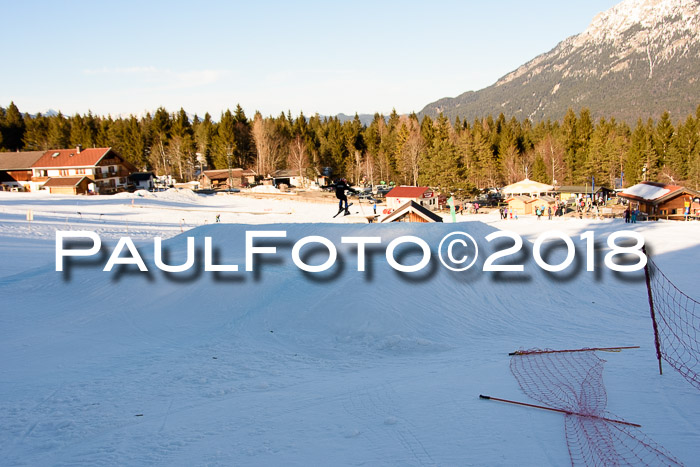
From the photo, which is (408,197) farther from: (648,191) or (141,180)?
(141,180)

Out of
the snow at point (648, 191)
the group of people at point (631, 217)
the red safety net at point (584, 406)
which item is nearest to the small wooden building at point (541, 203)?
the snow at point (648, 191)

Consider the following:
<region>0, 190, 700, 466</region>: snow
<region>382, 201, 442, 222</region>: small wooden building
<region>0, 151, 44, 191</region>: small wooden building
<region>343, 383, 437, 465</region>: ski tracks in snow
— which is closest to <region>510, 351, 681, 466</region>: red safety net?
<region>0, 190, 700, 466</region>: snow

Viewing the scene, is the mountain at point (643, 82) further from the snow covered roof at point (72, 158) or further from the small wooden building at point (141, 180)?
the snow covered roof at point (72, 158)

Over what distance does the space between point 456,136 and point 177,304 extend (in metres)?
68.1

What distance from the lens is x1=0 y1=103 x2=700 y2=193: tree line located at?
57594 millimetres

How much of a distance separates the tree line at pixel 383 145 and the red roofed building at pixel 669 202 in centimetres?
1926

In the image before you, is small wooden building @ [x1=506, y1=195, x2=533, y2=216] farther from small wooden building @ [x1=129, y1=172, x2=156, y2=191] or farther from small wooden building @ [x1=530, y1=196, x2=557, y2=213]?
small wooden building @ [x1=129, y1=172, x2=156, y2=191]

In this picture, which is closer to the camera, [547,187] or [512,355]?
[512,355]

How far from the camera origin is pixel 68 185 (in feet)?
157

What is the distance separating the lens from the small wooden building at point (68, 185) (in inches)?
1884

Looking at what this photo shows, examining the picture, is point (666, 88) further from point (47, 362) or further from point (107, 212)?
point (47, 362)

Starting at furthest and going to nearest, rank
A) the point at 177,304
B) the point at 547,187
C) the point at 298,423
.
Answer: the point at 547,187 < the point at 177,304 < the point at 298,423

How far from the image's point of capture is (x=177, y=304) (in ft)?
41.3

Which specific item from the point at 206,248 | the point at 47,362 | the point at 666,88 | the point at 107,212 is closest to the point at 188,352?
the point at 47,362
